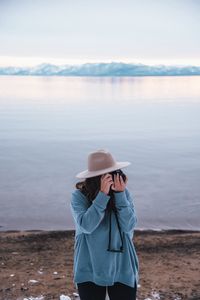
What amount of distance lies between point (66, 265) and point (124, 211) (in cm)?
430

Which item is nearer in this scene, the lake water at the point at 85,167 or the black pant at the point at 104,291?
the black pant at the point at 104,291

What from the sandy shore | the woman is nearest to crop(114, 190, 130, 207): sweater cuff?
the woman

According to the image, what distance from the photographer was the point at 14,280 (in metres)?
6.61

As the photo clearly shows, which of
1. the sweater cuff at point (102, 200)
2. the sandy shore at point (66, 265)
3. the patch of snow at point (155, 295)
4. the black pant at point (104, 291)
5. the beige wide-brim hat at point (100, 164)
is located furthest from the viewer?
the sandy shore at point (66, 265)

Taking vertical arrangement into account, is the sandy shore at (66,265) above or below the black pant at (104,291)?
below

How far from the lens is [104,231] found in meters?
3.55

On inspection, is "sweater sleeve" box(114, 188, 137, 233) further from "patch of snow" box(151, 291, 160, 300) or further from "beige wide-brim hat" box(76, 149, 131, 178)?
"patch of snow" box(151, 291, 160, 300)

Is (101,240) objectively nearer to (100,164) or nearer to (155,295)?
(100,164)

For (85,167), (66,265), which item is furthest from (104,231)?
(85,167)

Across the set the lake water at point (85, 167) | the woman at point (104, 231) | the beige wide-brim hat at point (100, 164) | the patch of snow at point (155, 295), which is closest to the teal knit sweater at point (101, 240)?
the woman at point (104, 231)

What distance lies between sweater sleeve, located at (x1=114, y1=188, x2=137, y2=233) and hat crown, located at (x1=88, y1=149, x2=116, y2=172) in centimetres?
25

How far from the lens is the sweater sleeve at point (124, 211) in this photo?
3.44 meters

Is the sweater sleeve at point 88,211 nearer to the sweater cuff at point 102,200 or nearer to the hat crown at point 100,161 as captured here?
the sweater cuff at point 102,200

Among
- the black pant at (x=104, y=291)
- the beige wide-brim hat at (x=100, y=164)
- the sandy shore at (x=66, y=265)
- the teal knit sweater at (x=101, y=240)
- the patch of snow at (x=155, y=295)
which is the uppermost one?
the beige wide-brim hat at (x=100, y=164)
